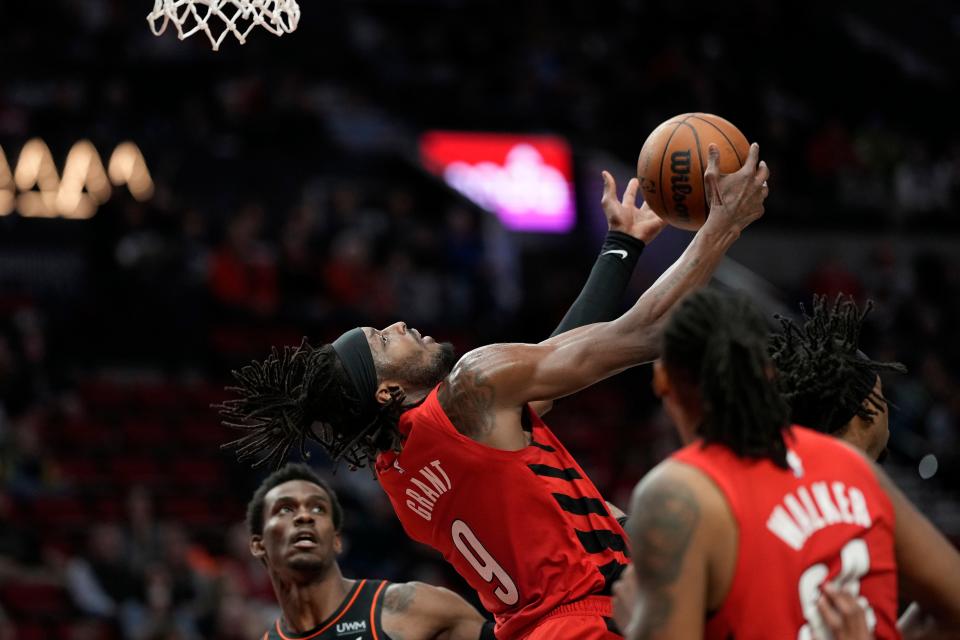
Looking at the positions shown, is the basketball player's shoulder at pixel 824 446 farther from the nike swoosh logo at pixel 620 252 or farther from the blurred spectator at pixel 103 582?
the blurred spectator at pixel 103 582

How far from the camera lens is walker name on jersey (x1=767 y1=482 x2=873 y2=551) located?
9.89 ft

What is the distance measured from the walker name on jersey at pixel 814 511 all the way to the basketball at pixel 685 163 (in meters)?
1.63

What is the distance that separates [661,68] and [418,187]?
14.3 ft

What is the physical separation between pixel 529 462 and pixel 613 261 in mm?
822

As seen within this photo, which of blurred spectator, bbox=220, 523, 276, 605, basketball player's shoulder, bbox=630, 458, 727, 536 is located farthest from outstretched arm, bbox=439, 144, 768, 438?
blurred spectator, bbox=220, 523, 276, 605

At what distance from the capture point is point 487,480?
4.33 m

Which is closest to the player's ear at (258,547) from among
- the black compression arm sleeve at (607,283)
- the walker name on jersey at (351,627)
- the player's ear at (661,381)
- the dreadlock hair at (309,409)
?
the walker name on jersey at (351,627)

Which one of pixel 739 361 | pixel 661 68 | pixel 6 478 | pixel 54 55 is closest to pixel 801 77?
pixel 661 68

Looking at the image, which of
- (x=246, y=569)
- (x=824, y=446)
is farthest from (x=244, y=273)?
(x=824, y=446)

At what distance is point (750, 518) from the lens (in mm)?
2994

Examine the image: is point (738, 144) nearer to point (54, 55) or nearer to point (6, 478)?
point (6, 478)

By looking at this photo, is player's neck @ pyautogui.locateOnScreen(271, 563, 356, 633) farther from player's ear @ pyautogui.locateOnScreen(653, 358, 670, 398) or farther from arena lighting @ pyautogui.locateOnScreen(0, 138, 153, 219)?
arena lighting @ pyautogui.locateOnScreen(0, 138, 153, 219)

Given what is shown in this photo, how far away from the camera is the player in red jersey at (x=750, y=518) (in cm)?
295

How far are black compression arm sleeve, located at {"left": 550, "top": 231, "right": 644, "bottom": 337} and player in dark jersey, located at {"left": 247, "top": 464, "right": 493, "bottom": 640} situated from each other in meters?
1.34
